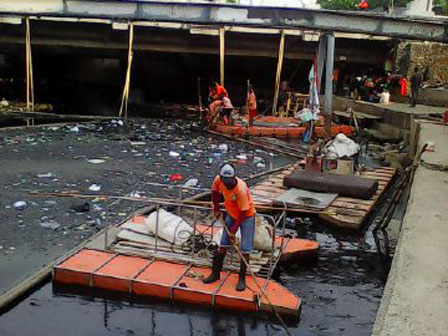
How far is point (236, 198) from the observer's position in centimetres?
609

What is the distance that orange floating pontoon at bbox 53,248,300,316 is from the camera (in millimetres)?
6160

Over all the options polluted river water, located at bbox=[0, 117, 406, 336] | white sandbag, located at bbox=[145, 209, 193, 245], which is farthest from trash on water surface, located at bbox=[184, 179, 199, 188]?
polluted river water, located at bbox=[0, 117, 406, 336]

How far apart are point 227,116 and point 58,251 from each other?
11171mm

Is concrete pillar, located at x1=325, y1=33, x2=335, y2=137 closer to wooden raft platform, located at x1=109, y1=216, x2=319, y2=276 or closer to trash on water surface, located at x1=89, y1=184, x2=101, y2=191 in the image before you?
→ wooden raft platform, located at x1=109, y1=216, x2=319, y2=276

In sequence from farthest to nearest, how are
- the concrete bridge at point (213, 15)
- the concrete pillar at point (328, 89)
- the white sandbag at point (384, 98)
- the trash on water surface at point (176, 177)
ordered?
the white sandbag at point (384, 98) < the concrete bridge at point (213, 15) < the concrete pillar at point (328, 89) < the trash on water surface at point (176, 177)

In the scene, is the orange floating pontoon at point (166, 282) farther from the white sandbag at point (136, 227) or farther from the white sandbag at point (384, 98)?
the white sandbag at point (384, 98)

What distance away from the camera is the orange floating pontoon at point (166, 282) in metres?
6.16

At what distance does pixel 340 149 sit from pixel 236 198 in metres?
6.03

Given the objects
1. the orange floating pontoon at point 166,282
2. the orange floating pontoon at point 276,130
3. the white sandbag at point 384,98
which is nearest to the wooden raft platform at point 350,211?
the orange floating pontoon at point 166,282

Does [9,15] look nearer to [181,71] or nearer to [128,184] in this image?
[181,71]

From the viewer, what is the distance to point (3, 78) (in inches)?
1005

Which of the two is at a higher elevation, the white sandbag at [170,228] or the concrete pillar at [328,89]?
the concrete pillar at [328,89]

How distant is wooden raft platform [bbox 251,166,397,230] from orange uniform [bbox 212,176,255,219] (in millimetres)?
2518

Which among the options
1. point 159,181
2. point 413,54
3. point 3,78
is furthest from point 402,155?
point 3,78
